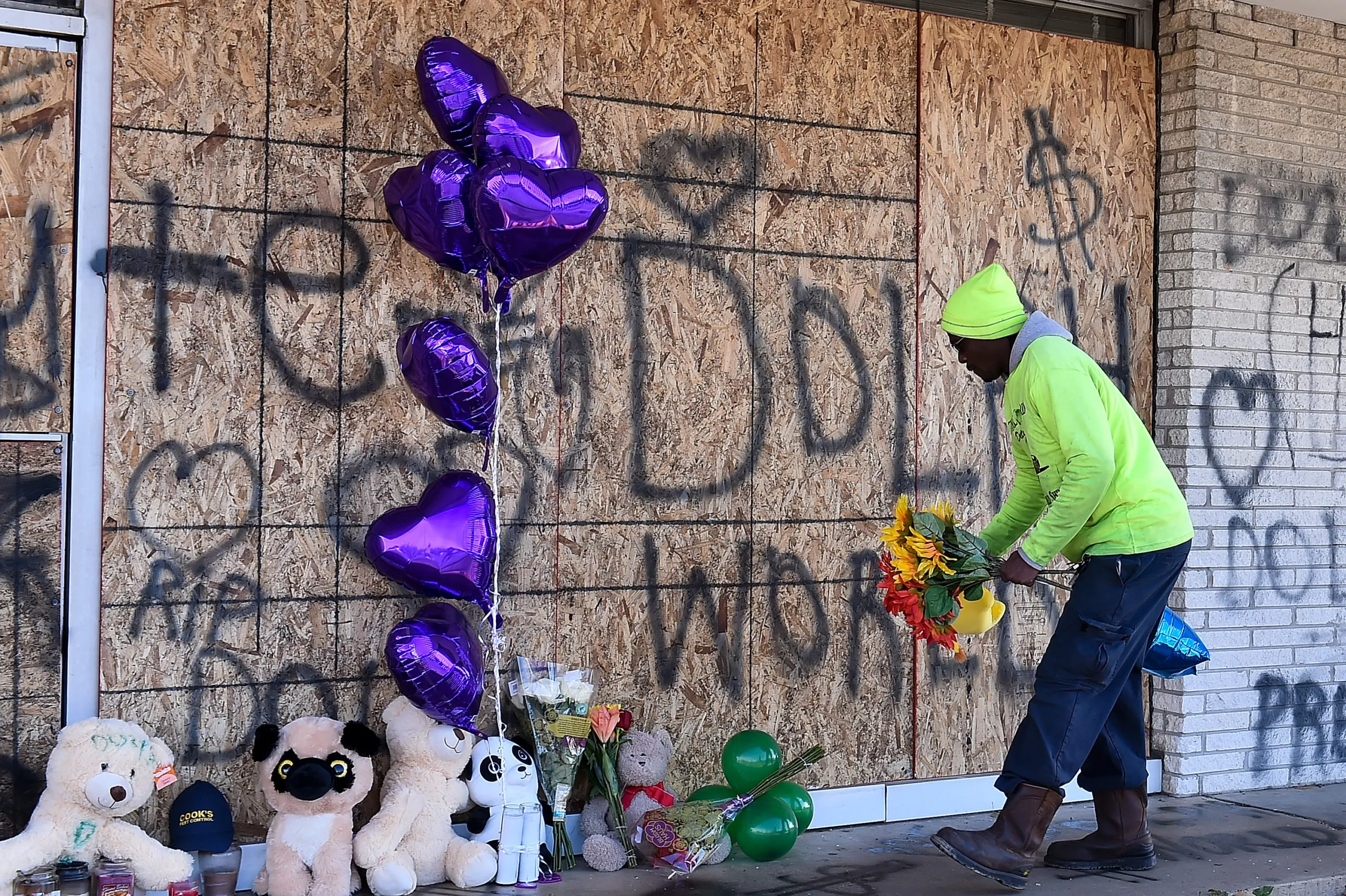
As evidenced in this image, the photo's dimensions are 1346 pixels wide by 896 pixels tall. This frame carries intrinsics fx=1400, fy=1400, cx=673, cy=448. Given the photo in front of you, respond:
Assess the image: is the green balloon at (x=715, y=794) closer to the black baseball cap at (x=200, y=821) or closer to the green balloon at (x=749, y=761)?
the green balloon at (x=749, y=761)

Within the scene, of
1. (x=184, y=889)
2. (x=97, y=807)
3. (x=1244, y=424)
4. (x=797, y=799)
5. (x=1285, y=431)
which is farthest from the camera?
(x=1285, y=431)

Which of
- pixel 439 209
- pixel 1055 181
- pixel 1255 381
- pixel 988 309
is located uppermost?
pixel 1055 181

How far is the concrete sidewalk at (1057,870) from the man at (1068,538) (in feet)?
0.94

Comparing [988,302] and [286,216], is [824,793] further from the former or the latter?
[286,216]

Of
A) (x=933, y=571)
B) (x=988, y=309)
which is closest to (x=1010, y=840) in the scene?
(x=933, y=571)

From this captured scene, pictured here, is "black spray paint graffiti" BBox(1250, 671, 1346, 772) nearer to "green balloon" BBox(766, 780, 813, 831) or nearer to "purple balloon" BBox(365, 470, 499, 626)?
"green balloon" BBox(766, 780, 813, 831)

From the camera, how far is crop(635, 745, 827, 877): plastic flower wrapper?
15.9 ft

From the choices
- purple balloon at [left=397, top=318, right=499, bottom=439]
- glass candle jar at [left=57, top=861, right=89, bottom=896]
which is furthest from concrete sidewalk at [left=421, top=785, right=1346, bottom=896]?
purple balloon at [left=397, top=318, right=499, bottom=439]

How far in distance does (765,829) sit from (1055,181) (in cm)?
323

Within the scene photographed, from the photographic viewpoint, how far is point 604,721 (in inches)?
198

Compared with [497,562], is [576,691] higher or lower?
lower

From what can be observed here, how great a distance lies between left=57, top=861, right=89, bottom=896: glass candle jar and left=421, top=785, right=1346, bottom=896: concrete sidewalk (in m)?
1.09

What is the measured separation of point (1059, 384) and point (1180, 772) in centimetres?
272

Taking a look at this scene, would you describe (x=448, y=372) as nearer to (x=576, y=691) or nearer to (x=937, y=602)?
(x=576, y=691)
